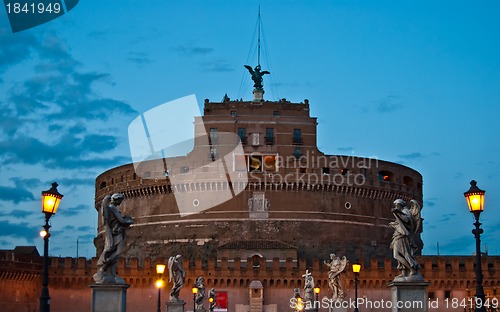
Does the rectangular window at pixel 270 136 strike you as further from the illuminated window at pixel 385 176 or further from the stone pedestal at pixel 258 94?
the illuminated window at pixel 385 176

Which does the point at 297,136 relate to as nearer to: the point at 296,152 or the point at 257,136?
the point at 296,152

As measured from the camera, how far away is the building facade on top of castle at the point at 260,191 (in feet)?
227

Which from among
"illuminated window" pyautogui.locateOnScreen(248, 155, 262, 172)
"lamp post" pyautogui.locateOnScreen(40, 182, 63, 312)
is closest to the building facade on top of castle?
"illuminated window" pyautogui.locateOnScreen(248, 155, 262, 172)

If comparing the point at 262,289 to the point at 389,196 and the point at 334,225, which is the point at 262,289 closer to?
the point at 334,225

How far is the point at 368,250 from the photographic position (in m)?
70.9

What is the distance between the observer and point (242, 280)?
61812 mm

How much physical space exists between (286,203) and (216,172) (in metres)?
6.86

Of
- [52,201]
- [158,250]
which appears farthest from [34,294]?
[52,201]

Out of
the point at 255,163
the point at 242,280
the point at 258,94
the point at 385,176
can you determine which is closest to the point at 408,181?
the point at 385,176

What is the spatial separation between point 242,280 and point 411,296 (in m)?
47.0

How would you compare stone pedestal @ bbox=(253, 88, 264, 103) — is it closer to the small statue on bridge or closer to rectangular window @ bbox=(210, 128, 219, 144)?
rectangular window @ bbox=(210, 128, 219, 144)

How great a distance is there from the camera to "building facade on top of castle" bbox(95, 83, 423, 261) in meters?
69.1

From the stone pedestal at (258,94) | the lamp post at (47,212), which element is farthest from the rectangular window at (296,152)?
the lamp post at (47,212)

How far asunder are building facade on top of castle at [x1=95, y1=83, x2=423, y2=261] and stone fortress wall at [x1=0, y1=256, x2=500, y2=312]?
642 centimetres
